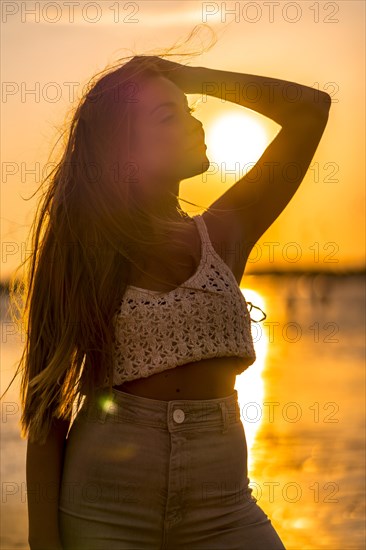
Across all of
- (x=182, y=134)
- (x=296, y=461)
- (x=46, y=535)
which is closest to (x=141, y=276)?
(x=182, y=134)

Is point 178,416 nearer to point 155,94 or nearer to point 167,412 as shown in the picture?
point 167,412

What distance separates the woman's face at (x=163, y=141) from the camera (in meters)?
2.91

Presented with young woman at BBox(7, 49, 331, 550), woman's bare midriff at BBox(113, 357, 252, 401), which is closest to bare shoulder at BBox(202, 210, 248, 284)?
young woman at BBox(7, 49, 331, 550)

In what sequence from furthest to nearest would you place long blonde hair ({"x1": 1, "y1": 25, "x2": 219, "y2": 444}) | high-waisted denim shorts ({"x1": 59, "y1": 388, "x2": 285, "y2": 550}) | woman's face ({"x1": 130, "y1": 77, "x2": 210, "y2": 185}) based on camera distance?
woman's face ({"x1": 130, "y1": 77, "x2": 210, "y2": 185}) → long blonde hair ({"x1": 1, "y1": 25, "x2": 219, "y2": 444}) → high-waisted denim shorts ({"x1": 59, "y1": 388, "x2": 285, "y2": 550})

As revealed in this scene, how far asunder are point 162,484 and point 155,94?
3.17 ft

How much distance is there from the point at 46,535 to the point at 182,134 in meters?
1.02

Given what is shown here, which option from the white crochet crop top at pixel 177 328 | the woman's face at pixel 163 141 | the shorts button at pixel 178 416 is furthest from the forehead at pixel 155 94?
the shorts button at pixel 178 416

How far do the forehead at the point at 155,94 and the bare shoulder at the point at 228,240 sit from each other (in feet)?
0.99

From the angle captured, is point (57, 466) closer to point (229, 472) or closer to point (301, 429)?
point (229, 472)

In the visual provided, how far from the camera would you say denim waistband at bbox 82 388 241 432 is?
2701 mm

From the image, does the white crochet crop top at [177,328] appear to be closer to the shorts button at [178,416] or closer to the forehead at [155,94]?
the shorts button at [178,416]

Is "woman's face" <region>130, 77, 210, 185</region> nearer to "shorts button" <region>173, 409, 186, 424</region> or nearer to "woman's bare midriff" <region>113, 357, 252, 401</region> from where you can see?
"woman's bare midriff" <region>113, 357, 252, 401</region>

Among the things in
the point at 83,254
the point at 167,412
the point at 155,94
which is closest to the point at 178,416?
the point at 167,412

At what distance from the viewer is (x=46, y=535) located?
2.75m
